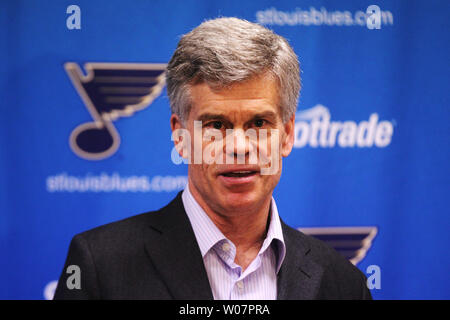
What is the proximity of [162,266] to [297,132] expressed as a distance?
3.94ft

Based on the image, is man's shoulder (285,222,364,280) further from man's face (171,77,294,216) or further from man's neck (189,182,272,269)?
man's face (171,77,294,216)

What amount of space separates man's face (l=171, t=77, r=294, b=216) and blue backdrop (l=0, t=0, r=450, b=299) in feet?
3.26

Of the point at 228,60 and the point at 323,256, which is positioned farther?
the point at 323,256

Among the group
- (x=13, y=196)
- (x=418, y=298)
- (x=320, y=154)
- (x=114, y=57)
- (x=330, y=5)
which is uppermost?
(x=330, y=5)

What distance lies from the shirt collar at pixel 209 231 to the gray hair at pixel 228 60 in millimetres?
252

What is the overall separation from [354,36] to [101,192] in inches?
55.7

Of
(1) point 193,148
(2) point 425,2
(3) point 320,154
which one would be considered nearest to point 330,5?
(2) point 425,2

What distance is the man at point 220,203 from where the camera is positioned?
116 cm

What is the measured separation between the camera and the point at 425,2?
7.36 ft

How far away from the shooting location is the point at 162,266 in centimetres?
121

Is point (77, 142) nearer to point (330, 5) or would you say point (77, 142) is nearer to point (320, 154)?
point (320, 154)

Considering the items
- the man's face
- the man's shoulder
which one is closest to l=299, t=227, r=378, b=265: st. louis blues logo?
the man's shoulder

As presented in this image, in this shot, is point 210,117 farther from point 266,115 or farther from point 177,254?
point 177,254

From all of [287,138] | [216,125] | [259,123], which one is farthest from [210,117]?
[287,138]
